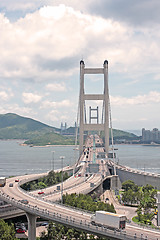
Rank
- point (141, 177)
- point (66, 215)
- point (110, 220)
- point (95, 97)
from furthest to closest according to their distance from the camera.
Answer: point (95, 97)
point (141, 177)
point (66, 215)
point (110, 220)

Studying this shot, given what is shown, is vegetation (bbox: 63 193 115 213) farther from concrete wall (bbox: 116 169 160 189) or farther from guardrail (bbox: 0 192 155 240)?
concrete wall (bbox: 116 169 160 189)

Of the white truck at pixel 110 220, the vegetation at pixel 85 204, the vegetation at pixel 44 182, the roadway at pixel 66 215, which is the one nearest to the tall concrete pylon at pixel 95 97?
the vegetation at pixel 44 182

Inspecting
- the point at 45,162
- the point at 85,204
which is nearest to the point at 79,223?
the point at 85,204

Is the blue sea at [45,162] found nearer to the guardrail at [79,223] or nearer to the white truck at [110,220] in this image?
the guardrail at [79,223]

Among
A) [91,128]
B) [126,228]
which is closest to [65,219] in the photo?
[126,228]

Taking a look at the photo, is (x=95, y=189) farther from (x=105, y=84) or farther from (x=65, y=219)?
(x=105, y=84)

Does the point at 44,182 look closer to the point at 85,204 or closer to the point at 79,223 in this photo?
the point at 85,204
